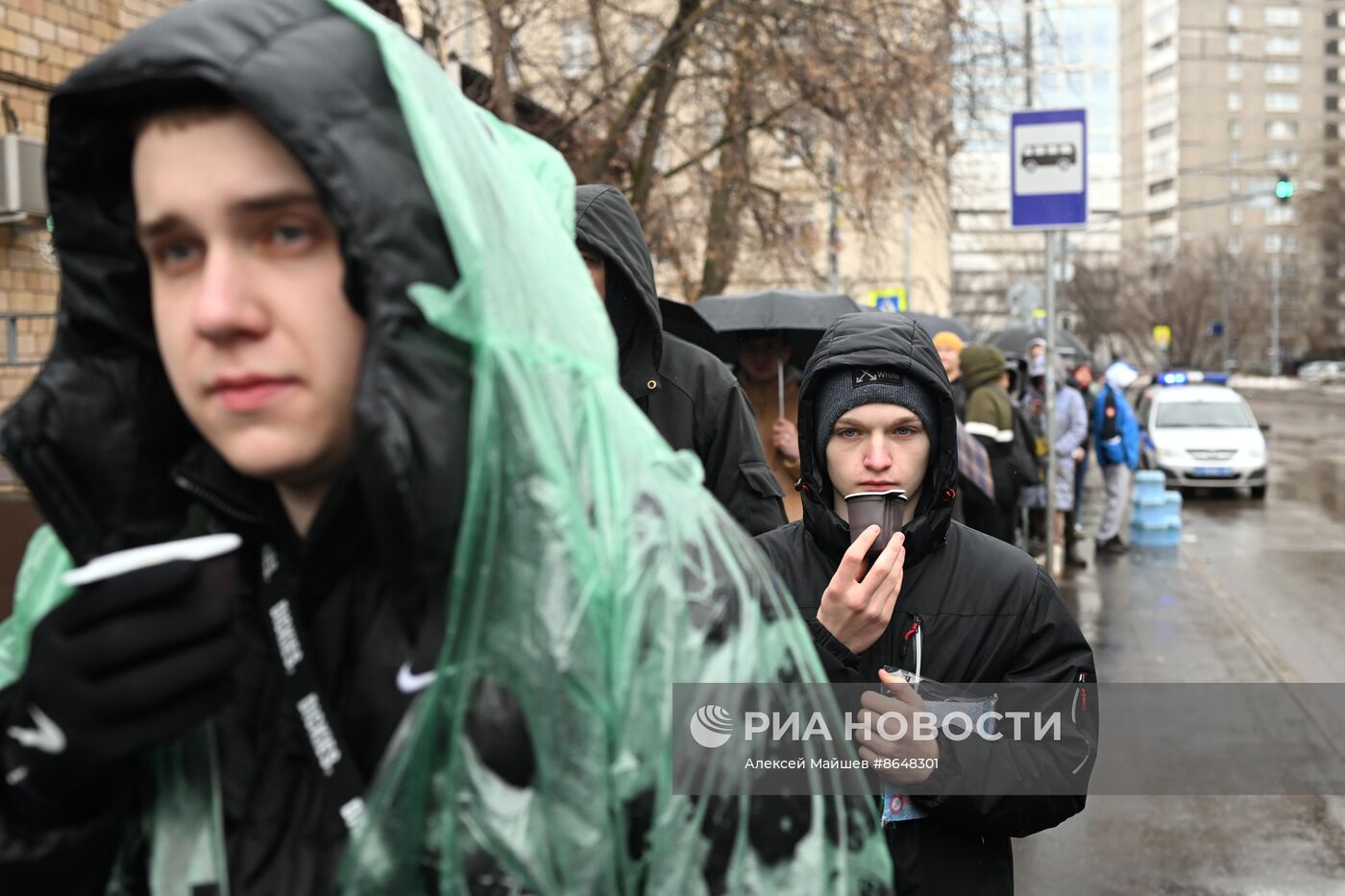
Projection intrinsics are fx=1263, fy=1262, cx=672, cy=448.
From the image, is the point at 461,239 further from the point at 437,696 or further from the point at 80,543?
the point at 80,543

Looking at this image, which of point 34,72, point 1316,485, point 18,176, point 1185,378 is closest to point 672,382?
point 18,176

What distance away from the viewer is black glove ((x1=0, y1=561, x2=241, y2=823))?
1021 mm

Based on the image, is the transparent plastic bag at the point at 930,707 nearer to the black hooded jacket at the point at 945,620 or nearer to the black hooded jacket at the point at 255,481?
the black hooded jacket at the point at 945,620

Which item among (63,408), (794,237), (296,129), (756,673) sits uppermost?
(794,237)

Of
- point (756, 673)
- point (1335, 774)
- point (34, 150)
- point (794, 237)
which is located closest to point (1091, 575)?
point (794, 237)

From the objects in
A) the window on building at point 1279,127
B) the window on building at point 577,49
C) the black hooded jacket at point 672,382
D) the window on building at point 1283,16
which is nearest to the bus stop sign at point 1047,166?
the window on building at point 577,49

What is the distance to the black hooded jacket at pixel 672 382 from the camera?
10.0 feet

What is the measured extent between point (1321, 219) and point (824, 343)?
7752 cm

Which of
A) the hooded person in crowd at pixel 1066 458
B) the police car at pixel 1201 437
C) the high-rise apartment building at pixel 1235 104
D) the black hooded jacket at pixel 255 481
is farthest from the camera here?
the high-rise apartment building at pixel 1235 104

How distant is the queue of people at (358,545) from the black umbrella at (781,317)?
5.11 metres

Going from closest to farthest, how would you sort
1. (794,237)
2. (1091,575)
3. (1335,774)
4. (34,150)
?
(1335,774) → (34,150) → (1091,575) → (794,237)

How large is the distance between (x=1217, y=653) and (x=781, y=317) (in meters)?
4.15

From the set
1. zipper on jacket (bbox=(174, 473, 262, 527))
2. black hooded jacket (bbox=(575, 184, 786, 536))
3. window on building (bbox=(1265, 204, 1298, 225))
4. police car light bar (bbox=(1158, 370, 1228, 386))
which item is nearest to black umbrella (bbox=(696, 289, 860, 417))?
black hooded jacket (bbox=(575, 184, 786, 536))

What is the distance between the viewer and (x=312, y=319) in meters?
1.06
